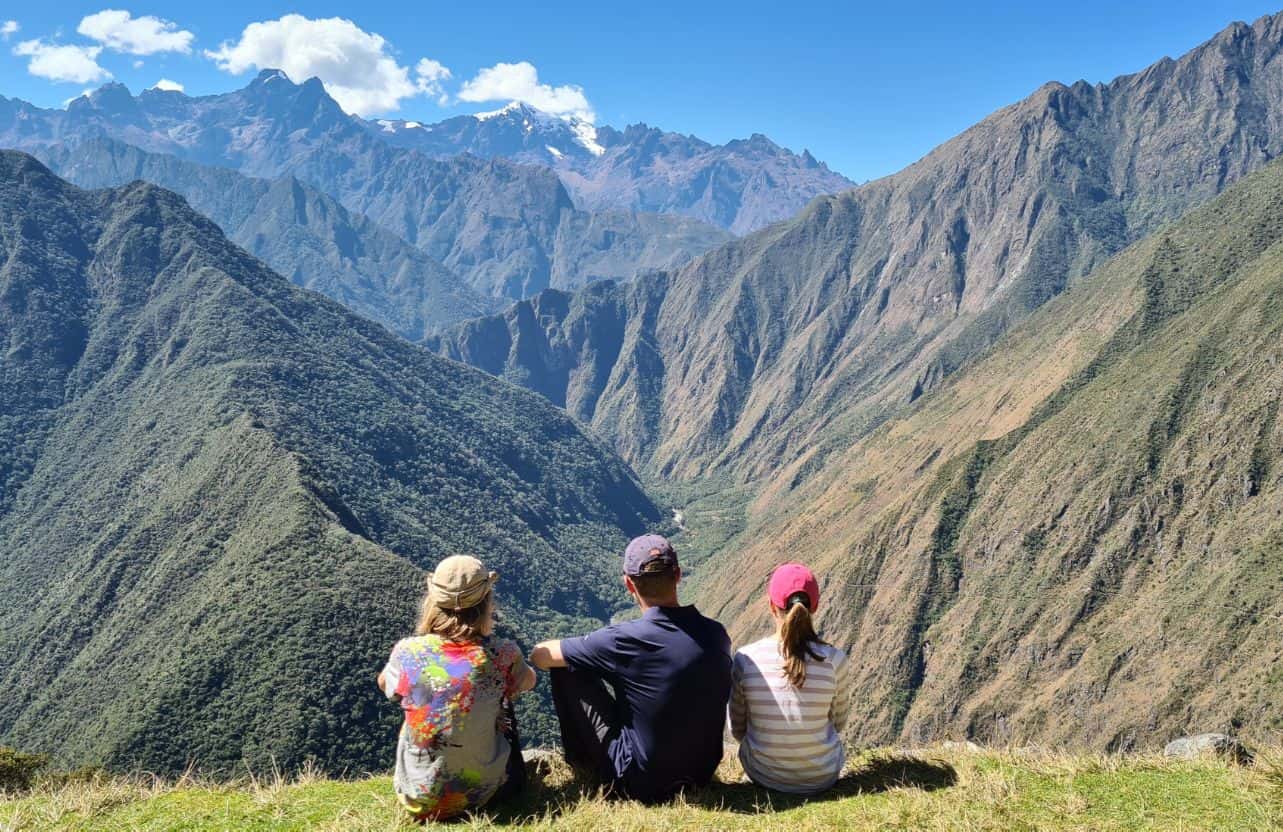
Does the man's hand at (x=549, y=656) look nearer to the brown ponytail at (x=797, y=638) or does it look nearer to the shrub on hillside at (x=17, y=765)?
the brown ponytail at (x=797, y=638)

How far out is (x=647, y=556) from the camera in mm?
10398

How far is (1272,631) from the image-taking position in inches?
2490

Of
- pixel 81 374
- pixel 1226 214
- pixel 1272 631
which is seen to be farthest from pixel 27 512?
pixel 1226 214

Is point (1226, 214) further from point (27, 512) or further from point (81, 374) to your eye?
point (81, 374)

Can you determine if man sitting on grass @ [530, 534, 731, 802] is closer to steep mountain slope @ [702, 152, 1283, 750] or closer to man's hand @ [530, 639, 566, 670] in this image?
man's hand @ [530, 639, 566, 670]

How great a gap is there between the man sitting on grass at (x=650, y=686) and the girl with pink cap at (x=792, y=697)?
50cm

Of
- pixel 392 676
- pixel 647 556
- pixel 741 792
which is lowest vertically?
pixel 741 792

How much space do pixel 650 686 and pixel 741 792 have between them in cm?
251

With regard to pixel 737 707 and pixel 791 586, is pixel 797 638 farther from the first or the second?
pixel 737 707

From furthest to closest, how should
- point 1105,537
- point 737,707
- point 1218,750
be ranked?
point 1105,537 → point 1218,750 → point 737,707

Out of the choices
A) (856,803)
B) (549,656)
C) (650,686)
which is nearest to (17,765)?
(549,656)

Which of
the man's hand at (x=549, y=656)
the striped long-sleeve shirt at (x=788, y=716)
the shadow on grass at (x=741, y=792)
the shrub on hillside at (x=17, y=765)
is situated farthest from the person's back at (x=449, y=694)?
the shrub on hillside at (x=17, y=765)

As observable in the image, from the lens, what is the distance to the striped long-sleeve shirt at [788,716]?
10836mm

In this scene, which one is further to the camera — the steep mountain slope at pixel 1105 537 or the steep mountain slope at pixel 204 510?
the steep mountain slope at pixel 1105 537
